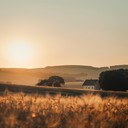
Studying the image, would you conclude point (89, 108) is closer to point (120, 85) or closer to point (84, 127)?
point (84, 127)

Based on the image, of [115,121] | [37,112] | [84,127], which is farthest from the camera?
[115,121]

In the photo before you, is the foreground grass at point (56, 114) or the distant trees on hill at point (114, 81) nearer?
the foreground grass at point (56, 114)

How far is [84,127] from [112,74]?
3253 inches

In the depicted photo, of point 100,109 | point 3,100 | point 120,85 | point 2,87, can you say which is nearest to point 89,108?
point 100,109

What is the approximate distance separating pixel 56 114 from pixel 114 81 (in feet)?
262

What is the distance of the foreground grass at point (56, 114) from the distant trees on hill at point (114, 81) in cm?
7610

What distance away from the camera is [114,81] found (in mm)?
89438

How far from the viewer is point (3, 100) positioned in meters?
12.2

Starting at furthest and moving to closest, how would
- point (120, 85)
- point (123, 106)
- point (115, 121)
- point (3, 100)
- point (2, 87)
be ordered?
point (120, 85) < point (2, 87) < point (123, 106) < point (3, 100) < point (115, 121)

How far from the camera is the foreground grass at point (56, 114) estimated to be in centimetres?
916

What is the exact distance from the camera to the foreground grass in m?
9.16

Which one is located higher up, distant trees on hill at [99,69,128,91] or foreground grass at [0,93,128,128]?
distant trees on hill at [99,69,128,91]

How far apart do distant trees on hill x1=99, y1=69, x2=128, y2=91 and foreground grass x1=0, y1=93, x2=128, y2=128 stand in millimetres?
76101

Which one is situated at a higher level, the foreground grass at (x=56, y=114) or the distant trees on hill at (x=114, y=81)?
the distant trees on hill at (x=114, y=81)
